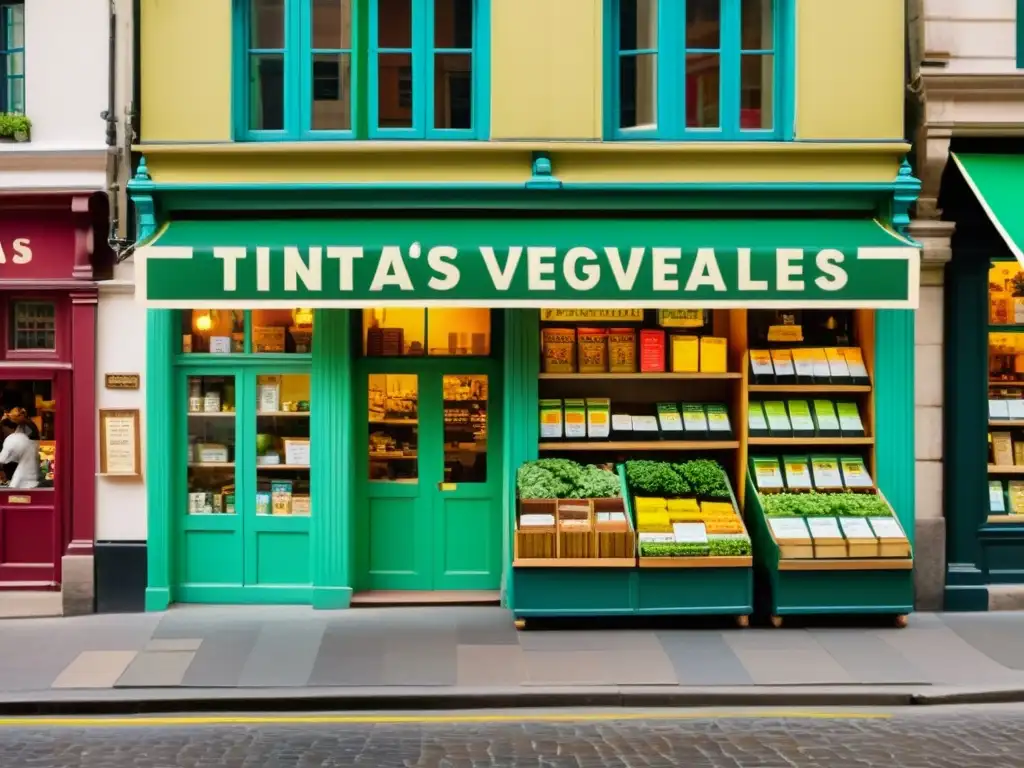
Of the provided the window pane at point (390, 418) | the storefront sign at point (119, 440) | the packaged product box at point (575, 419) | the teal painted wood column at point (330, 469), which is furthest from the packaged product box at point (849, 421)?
the storefront sign at point (119, 440)

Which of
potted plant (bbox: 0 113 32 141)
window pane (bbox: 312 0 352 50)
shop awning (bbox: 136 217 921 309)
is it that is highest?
window pane (bbox: 312 0 352 50)

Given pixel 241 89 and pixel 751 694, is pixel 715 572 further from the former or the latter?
pixel 241 89

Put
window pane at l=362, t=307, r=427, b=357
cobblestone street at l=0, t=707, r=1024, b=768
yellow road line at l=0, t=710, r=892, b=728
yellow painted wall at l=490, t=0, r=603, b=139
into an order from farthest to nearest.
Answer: window pane at l=362, t=307, r=427, b=357 < yellow painted wall at l=490, t=0, r=603, b=139 < yellow road line at l=0, t=710, r=892, b=728 < cobblestone street at l=0, t=707, r=1024, b=768


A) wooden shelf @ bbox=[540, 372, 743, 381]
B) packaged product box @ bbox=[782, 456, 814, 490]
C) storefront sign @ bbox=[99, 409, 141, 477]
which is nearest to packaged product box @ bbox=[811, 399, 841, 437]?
packaged product box @ bbox=[782, 456, 814, 490]

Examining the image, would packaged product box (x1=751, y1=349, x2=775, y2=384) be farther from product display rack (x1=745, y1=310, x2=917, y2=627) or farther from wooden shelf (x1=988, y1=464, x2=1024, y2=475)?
wooden shelf (x1=988, y1=464, x2=1024, y2=475)

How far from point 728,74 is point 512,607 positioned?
586 cm

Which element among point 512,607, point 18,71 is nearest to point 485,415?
point 512,607

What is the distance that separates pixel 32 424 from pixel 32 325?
106 cm

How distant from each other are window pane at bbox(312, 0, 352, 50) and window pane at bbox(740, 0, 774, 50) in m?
4.14

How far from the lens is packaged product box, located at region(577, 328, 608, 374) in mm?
11758

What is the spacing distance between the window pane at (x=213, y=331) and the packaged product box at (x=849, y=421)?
249 inches

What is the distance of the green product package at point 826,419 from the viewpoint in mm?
11734

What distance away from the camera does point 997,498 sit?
1209cm

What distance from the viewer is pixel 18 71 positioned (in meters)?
11.9
